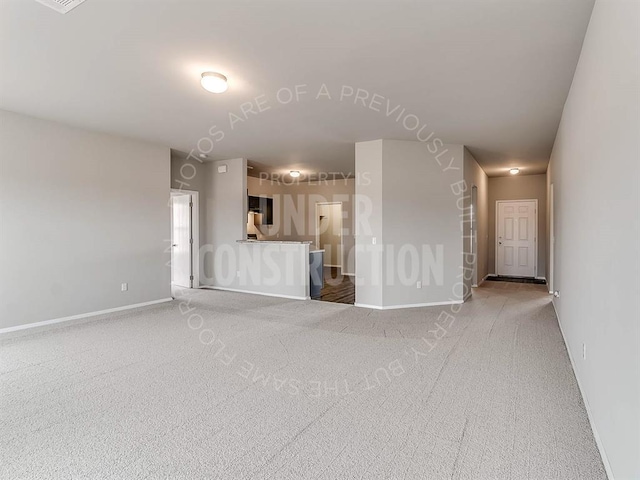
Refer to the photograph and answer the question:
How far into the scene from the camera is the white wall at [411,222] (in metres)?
5.42

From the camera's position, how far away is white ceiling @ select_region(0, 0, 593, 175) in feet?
7.55

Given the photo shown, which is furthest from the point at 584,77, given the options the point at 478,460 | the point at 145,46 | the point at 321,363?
the point at 145,46

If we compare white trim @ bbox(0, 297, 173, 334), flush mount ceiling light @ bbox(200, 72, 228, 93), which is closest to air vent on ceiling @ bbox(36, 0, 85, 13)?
flush mount ceiling light @ bbox(200, 72, 228, 93)

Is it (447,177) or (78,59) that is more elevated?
(78,59)

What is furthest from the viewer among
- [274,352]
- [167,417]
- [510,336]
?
[510,336]

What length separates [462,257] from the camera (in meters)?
5.76

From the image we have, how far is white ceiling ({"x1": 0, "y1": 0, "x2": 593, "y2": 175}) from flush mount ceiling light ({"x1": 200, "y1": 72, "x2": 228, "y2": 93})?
82mm

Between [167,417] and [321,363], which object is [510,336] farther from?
[167,417]

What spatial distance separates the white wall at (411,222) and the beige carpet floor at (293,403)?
120 cm

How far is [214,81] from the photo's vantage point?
10.4 ft

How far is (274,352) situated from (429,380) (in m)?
1.49

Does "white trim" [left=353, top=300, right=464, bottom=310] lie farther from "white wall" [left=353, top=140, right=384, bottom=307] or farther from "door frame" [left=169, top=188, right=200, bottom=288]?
"door frame" [left=169, top=188, right=200, bottom=288]

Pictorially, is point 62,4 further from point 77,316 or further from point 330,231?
point 330,231

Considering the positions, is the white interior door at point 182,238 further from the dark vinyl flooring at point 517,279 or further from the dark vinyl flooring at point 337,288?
the dark vinyl flooring at point 517,279
